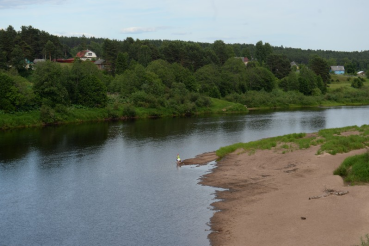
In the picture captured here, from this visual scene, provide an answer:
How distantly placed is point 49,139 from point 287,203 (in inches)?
1701

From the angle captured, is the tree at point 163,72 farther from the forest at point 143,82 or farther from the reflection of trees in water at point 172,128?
the reflection of trees in water at point 172,128

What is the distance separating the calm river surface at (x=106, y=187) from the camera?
26406 mm

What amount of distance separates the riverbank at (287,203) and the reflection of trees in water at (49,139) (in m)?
24.1

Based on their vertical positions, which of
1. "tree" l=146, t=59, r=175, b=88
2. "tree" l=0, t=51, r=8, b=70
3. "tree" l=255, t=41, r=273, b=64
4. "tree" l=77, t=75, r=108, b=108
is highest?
"tree" l=255, t=41, r=273, b=64

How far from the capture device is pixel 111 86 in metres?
105

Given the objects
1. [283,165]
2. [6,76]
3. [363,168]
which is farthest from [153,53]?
[363,168]

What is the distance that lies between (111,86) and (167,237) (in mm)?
83369

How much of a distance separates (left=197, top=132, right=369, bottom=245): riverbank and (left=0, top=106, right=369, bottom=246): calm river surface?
5.78ft

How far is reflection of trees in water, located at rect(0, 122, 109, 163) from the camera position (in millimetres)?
52875

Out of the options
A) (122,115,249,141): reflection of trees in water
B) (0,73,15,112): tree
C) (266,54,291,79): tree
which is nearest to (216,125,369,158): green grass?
(122,115,249,141): reflection of trees in water

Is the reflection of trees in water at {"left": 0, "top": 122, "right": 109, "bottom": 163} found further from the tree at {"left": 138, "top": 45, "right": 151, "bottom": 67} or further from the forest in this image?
the tree at {"left": 138, "top": 45, "right": 151, "bottom": 67}

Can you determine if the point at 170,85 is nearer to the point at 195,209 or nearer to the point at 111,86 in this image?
the point at 111,86

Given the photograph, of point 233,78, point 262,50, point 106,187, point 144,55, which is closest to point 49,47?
point 144,55

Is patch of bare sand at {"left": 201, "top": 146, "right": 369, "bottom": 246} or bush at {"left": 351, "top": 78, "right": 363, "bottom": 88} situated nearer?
patch of bare sand at {"left": 201, "top": 146, "right": 369, "bottom": 246}
